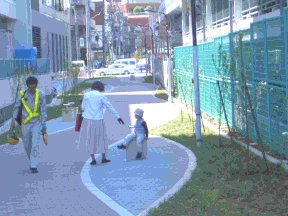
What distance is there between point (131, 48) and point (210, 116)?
129 m

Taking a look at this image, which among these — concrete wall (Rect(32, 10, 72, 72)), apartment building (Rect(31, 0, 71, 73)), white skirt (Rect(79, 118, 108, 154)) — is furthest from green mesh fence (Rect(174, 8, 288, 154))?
concrete wall (Rect(32, 10, 72, 72))

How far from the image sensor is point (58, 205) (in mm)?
8023

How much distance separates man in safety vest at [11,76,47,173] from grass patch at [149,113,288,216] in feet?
8.76

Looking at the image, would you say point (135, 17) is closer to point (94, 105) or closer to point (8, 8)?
point (8, 8)

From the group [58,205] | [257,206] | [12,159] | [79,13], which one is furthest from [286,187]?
[79,13]

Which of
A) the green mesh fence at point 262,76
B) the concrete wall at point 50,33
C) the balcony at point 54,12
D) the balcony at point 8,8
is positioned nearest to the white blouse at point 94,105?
the green mesh fence at point 262,76

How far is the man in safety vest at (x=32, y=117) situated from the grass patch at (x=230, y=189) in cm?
267

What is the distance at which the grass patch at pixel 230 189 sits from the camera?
7.15m

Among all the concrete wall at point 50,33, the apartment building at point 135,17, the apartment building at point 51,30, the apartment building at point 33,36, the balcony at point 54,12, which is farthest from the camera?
the apartment building at point 135,17

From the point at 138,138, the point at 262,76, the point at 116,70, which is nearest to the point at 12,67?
the point at 138,138

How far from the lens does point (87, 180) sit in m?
9.73

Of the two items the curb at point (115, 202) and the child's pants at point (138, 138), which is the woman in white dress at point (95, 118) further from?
the child's pants at point (138, 138)

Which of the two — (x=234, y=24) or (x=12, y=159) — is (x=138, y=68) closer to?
(x=234, y=24)

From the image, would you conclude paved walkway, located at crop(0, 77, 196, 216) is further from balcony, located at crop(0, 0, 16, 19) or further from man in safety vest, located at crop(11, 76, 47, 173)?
balcony, located at crop(0, 0, 16, 19)
